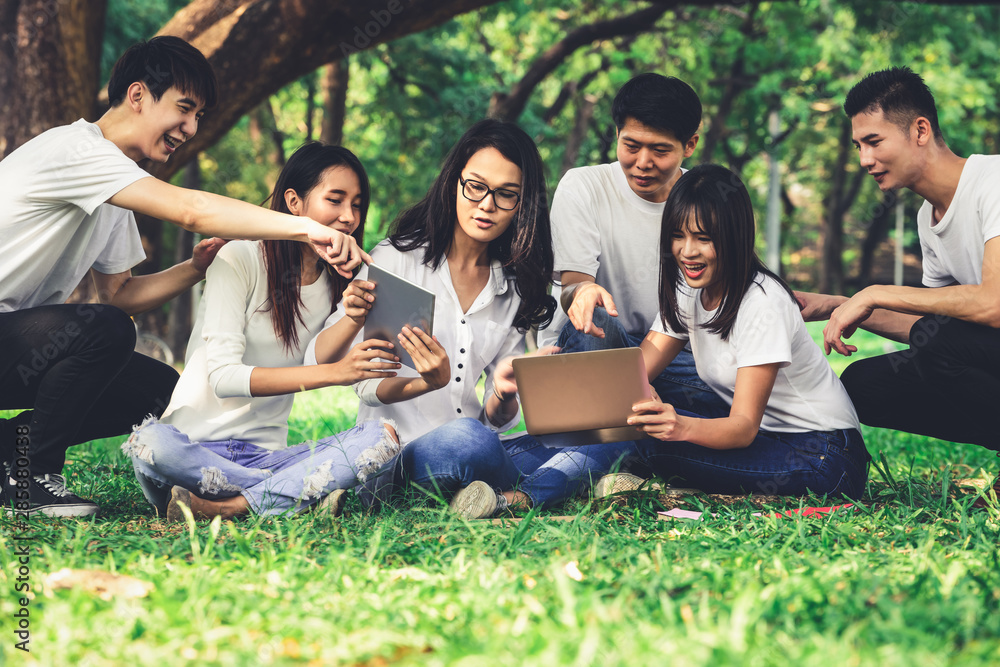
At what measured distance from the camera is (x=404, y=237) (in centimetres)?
353

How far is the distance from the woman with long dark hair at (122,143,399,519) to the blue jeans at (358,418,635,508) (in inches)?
5.2

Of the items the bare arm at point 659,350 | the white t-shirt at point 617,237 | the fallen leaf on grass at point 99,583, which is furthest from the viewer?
the white t-shirt at point 617,237

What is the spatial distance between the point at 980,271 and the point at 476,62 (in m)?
8.96

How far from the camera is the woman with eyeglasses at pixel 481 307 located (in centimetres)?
316

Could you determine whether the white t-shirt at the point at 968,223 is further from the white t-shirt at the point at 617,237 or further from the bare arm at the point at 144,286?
the bare arm at the point at 144,286

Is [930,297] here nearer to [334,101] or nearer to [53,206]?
[53,206]

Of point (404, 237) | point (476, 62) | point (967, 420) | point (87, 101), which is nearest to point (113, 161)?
point (404, 237)

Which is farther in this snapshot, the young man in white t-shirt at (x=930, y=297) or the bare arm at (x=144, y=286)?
the bare arm at (x=144, y=286)

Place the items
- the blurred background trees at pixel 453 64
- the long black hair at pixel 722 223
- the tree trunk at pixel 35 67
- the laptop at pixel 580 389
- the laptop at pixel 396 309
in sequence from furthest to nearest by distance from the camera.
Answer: the blurred background trees at pixel 453 64 → the tree trunk at pixel 35 67 → the long black hair at pixel 722 223 → the laptop at pixel 580 389 → the laptop at pixel 396 309

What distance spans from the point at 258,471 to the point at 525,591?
1351 mm

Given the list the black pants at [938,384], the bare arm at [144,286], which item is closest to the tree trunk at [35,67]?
the bare arm at [144,286]

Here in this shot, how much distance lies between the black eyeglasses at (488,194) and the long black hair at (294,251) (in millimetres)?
394

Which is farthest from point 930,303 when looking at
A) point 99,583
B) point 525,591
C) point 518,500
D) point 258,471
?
point 99,583

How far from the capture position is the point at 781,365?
3123 millimetres
